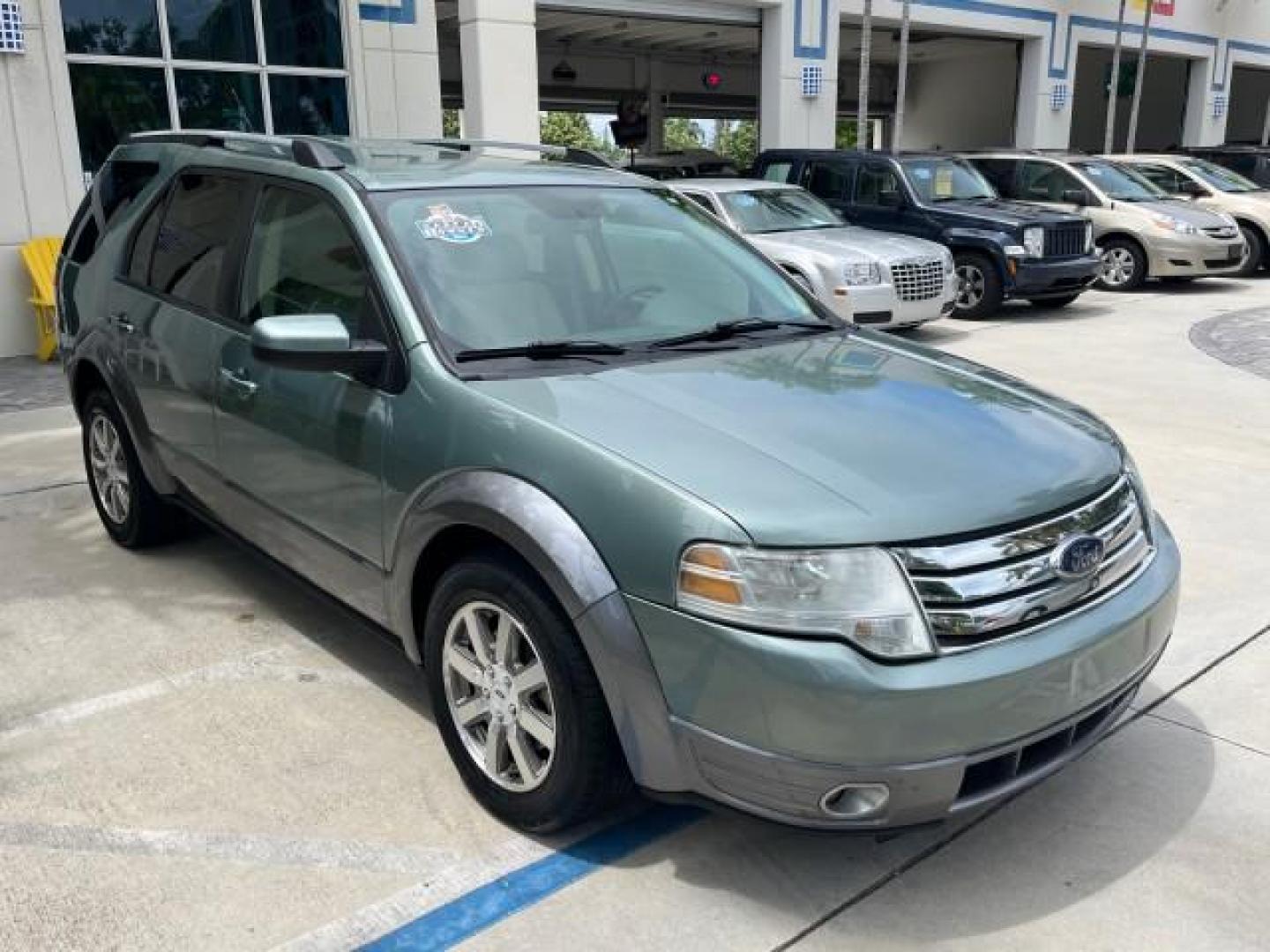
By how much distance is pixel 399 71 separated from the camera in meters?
12.1

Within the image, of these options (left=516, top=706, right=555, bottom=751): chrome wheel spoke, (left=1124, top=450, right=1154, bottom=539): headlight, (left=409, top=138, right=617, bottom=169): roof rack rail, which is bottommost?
(left=516, top=706, right=555, bottom=751): chrome wheel spoke

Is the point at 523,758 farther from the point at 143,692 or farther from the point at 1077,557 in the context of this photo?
the point at 143,692

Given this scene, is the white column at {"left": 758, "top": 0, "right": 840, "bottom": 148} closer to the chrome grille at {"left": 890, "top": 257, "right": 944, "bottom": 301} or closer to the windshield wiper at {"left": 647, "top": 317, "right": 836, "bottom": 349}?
the chrome grille at {"left": 890, "top": 257, "right": 944, "bottom": 301}

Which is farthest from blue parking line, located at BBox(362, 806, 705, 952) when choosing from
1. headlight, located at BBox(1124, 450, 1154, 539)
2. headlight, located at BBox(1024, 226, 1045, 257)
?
headlight, located at BBox(1024, 226, 1045, 257)

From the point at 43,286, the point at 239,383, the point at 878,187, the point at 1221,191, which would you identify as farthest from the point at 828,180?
the point at 239,383

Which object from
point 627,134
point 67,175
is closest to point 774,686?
point 67,175

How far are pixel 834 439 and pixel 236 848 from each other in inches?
72.2

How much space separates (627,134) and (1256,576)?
28154 millimetres

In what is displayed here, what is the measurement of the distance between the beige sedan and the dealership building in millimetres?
4733

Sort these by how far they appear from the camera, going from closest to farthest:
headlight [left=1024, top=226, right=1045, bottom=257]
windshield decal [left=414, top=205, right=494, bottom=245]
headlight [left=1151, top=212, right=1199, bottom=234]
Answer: windshield decal [left=414, top=205, right=494, bottom=245], headlight [left=1024, top=226, right=1045, bottom=257], headlight [left=1151, top=212, right=1199, bottom=234]

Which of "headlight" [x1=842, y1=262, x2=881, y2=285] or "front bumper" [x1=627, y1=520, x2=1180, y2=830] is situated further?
"headlight" [x1=842, y1=262, x2=881, y2=285]

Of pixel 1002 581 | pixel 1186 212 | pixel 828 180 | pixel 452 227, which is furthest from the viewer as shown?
pixel 1186 212

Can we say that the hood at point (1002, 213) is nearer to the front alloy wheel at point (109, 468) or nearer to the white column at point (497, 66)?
the white column at point (497, 66)

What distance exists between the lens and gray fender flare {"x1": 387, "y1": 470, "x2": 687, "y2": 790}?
246 centimetres
